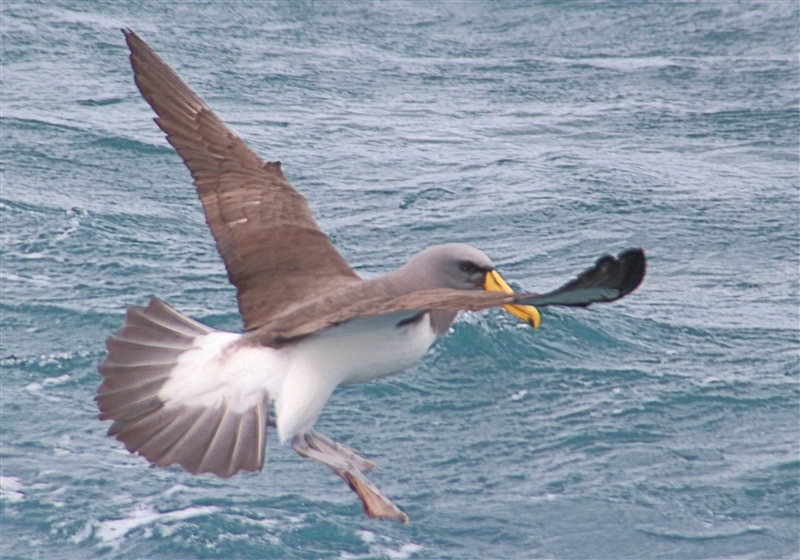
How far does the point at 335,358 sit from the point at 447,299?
138 centimetres

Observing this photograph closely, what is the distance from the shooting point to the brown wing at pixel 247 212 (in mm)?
6473

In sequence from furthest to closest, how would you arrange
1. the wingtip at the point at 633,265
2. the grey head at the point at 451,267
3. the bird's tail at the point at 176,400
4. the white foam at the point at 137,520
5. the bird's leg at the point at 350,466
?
the white foam at the point at 137,520, the grey head at the point at 451,267, the bird's leg at the point at 350,466, the bird's tail at the point at 176,400, the wingtip at the point at 633,265

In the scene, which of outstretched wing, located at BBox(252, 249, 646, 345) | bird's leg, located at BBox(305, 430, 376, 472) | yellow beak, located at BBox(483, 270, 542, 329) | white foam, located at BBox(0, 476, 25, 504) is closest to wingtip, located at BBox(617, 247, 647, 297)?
outstretched wing, located at BBox(252, 249, 646, 345)

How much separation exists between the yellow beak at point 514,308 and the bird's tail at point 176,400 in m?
1.29

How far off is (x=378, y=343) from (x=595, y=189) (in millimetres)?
6810

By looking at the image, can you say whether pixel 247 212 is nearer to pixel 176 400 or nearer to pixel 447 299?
pixel 176 400

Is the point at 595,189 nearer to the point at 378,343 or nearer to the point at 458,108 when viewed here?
the point at 458,108

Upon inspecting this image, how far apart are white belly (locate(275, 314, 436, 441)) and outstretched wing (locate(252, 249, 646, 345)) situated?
0.15 meters

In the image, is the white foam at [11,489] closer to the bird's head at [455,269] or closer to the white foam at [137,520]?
the white foam at [137,520]

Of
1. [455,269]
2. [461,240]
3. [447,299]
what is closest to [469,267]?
[455,269]

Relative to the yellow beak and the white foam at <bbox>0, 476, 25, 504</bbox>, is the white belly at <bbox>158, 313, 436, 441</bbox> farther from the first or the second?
the white foam at <bbox>0, 476, 25, 504</bbox>

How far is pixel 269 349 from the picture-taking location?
598cm

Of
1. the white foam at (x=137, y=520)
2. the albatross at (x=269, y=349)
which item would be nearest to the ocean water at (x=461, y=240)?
the white foam at (x=137, y=520)

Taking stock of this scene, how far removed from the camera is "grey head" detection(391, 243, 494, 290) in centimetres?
624
